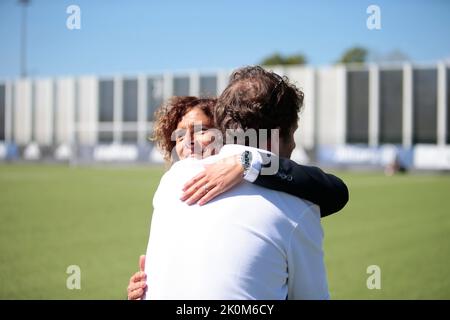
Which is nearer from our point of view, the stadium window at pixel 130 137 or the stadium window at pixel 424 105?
the stadium window at pixel 424 105

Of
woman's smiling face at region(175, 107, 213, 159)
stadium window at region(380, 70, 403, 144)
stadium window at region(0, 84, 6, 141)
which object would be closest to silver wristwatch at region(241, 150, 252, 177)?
woman's smiling face at region(175, 107, 213, 159)

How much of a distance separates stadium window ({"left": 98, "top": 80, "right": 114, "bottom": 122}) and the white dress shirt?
50.8 meters

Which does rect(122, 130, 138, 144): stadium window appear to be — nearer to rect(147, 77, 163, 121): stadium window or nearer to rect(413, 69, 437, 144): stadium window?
rect(147, 77, 163, 121): stadium window

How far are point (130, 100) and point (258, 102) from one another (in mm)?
50222

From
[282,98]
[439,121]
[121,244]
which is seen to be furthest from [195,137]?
[439,121]

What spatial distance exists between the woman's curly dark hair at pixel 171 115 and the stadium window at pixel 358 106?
40.7 meters

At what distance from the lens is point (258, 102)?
6.95 ft

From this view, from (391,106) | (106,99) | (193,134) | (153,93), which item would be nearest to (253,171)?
(193,134)

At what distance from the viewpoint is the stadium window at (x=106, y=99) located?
5153cm

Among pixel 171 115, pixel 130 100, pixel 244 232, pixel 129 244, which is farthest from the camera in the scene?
pixel 130 100

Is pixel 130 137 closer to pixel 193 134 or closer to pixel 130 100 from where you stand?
pixel 130 100

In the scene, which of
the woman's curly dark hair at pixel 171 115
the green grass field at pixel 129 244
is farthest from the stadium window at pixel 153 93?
the woman's curly dark hair at pixel 171 115

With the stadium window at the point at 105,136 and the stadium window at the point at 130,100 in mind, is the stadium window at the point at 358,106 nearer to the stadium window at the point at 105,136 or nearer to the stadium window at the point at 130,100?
the stadium window at the point at 130,100

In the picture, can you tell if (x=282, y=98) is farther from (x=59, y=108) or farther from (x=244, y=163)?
(x=59, y=108)
